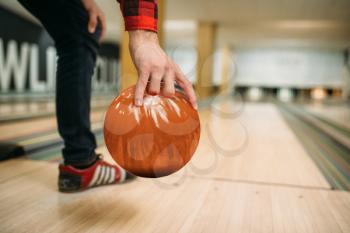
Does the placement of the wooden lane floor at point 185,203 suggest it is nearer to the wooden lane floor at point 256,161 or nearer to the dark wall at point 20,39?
the wooden lane floor at point 256,161

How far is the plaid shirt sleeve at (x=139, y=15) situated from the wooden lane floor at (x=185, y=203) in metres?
0.38

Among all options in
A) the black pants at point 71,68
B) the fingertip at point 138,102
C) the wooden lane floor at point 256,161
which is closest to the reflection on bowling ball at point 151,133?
the fingertip at point 138,102

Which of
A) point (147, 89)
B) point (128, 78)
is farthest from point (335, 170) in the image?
point (128, 78)

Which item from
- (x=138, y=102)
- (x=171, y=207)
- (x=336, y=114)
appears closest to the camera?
(x=138, y=102)

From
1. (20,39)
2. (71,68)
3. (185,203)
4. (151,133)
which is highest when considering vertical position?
(20,39)

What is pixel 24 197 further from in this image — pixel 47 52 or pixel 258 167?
pixel 47 52

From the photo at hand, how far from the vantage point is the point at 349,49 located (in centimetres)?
1097

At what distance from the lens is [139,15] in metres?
0.61

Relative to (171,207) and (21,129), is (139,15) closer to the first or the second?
(171,207)

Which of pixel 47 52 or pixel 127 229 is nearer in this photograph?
pixel 127 229

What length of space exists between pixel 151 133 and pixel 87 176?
335 millimetres

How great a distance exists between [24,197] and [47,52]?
22.4 ft

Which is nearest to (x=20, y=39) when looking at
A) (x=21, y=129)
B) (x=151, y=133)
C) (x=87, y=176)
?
(x=21, y=129)

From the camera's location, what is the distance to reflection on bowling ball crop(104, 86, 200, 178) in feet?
1.86
